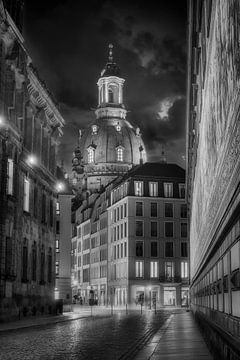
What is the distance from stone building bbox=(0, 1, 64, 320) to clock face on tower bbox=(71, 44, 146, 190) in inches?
4509

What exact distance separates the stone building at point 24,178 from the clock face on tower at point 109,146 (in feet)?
376

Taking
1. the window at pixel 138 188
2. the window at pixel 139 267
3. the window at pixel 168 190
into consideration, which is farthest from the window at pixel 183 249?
the window at pixel 138 188

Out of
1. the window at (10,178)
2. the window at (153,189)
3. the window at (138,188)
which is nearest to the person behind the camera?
the window at (10,178)

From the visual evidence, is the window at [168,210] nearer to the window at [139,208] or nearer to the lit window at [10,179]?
the window at [139,208]

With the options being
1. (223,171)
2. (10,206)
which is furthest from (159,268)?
(223,171)

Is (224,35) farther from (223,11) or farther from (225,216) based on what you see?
(225,216)

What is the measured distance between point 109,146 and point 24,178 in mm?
133938

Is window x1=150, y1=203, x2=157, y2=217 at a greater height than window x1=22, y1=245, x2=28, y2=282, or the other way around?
window x1=150, y1=203, x2=157, y2=217

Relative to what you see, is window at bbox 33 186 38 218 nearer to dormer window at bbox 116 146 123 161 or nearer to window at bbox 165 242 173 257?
window at bbox 165 242 173 257

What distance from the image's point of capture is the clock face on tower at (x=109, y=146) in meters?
177

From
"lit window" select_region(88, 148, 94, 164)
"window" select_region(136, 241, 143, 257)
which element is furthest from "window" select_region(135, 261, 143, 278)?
"lit window" select_region(88, 148, 94, 164)

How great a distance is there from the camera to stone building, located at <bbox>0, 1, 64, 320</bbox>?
136 ft

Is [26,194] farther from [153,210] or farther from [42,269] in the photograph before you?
[153,210]

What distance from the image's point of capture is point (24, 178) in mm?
48594
